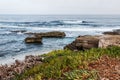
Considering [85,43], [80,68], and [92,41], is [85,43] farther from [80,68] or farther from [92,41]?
[80,68]

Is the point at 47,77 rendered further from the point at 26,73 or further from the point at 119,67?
the point at 119,67

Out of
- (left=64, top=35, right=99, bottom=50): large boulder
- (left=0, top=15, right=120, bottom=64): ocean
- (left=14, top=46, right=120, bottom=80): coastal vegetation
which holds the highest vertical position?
(left=14, top=46, right=120, bottom=80): coastal vegetation

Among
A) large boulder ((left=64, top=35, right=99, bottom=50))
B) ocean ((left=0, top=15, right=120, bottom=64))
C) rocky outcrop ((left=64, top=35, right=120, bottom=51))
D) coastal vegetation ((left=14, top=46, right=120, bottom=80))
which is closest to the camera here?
coastal vegetation ((left=14, top=46, right=120, bottom=80))

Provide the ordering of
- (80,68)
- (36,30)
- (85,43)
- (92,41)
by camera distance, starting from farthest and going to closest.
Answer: (36,30) < (85,43) < (92,41) < (80,68)

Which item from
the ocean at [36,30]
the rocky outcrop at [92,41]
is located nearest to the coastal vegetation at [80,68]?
the rocky outcrop at [92,41]

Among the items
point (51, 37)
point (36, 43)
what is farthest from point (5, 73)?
point (51, 37)

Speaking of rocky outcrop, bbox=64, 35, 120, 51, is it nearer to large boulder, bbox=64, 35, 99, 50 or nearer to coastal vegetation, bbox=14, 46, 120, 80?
large boulder, bbox=64, 35, 99, 50

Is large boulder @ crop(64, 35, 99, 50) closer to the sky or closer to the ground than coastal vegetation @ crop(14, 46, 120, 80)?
closer to the ground

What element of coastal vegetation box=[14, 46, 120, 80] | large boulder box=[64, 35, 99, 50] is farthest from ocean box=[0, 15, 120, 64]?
coastal vegetation box=[14, 46, 120, 80]

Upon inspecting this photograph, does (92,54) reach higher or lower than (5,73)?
higher

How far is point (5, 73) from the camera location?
11.0m

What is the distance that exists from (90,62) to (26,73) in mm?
2019

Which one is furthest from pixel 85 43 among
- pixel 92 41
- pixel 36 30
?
pixel 36 30

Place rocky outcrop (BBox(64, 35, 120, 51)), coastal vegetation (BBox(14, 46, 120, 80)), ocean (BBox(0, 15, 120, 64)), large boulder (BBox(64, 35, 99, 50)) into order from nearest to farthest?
coastal vegetation (BBox(14, 46, 120, 80))
rocky outcrop (BBox(64, 35, 120, 51))
large boulder (BBox(64, 35, 99, 50))
ocean (BBox(0, 15, 120, 64))
